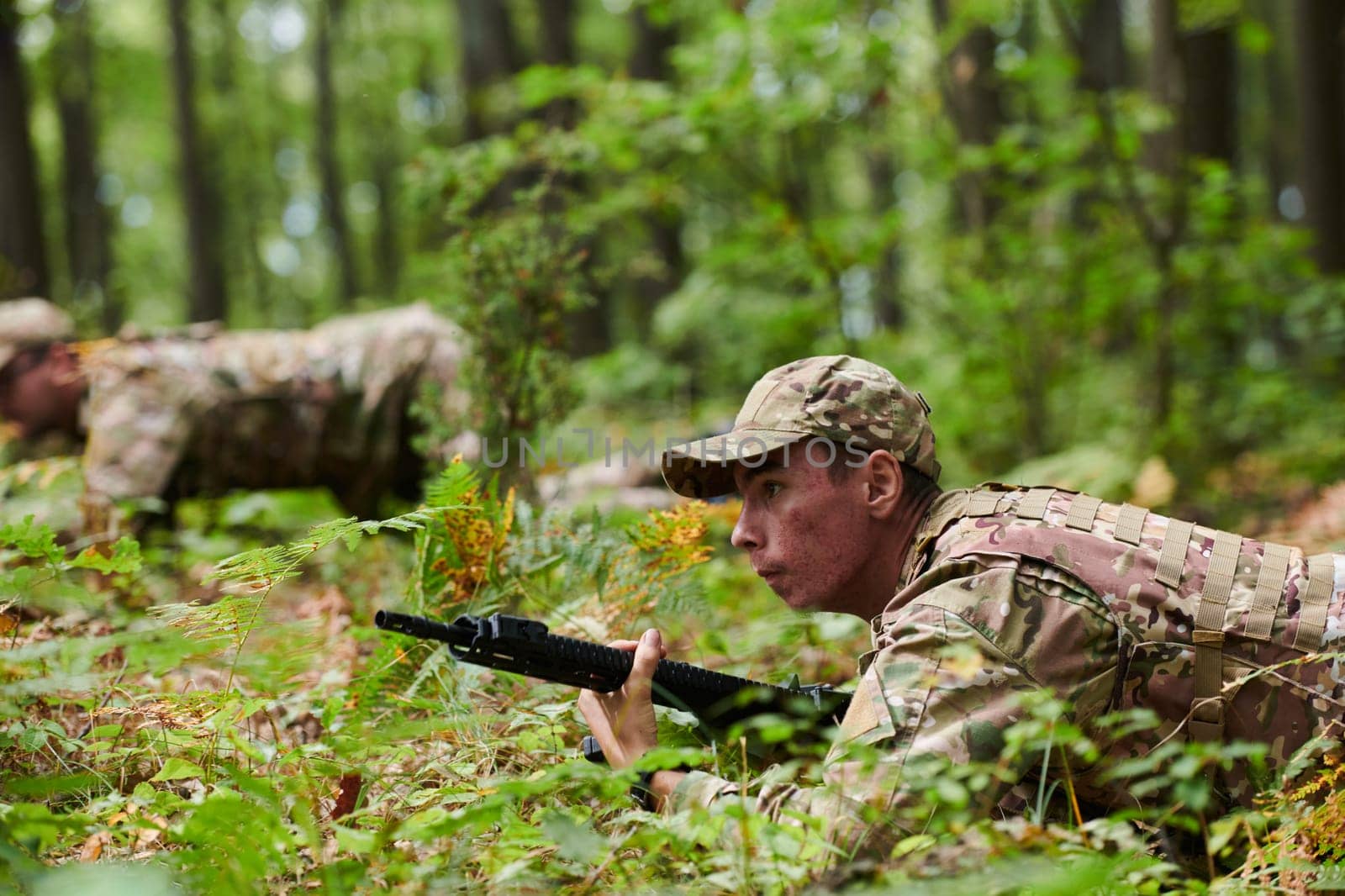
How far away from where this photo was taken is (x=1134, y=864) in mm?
2025

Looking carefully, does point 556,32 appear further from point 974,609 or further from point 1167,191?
point 974,609

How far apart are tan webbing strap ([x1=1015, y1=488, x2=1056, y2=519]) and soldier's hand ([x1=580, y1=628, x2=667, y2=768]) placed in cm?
94

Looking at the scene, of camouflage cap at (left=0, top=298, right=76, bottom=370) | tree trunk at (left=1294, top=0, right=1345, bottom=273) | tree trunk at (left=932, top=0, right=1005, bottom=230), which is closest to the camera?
camouflage cap at (left=0, top=298, right=76, bottom=370)

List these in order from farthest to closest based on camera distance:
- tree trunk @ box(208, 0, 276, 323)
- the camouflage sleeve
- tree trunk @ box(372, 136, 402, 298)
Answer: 1. tree trunk @ box(372, 136, 402, 298)
2. tree trunk @ box(208, 0, 276, 323)
3. the camouflage sleeve

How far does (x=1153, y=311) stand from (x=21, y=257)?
10240 mm

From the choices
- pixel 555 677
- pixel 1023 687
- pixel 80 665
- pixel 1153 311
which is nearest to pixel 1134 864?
pixel 1023 687

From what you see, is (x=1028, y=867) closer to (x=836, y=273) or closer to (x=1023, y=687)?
(x=1023, y=687)

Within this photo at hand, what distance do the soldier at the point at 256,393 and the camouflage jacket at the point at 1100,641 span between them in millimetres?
4109

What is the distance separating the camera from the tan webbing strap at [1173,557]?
2439 millimetres

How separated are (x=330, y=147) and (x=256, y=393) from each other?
17879 millimetres

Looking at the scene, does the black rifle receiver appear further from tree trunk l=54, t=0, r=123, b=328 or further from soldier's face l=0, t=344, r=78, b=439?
tree trunk l=54, t=0, r=123, b=328

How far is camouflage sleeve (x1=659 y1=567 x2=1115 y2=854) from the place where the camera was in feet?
6.78

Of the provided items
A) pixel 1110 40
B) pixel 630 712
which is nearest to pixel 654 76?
pixel 1110 40

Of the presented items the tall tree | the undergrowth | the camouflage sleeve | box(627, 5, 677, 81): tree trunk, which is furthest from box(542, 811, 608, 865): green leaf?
box(627, 5, 677, 81): tree trunk
